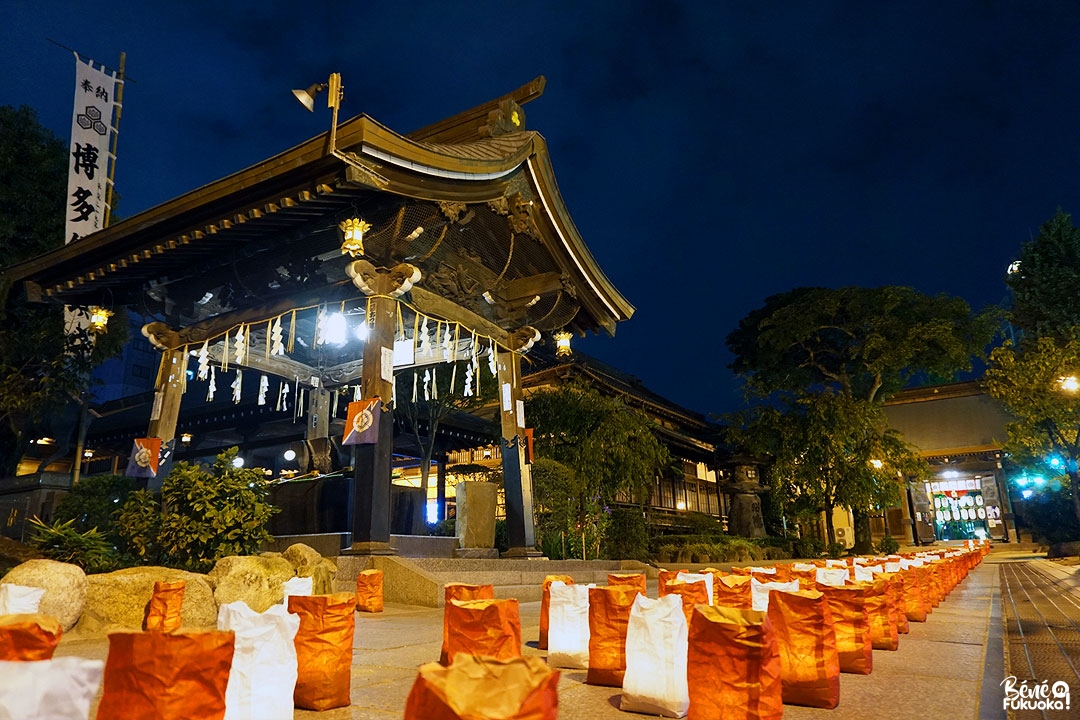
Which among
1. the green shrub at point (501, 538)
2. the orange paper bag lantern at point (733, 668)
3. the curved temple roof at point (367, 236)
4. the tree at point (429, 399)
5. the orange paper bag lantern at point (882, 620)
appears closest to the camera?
the orange paper bag lantern at point (733, 668)

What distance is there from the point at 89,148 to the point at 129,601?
1196 centimetres

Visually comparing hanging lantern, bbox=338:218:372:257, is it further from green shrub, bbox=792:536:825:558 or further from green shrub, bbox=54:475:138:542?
green shrub, bbox=792:536:825:558

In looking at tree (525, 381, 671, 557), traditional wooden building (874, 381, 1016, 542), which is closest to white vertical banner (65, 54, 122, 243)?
tree (525, 381, 671, 557)

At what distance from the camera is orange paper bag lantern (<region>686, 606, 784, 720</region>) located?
2322 mm

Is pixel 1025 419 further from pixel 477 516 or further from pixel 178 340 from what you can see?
pixel 178 340

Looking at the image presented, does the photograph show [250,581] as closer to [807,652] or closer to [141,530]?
[141,530]

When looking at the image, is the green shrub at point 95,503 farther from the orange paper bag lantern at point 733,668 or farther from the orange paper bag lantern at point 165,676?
the orange paper bag lantern at point 733,668

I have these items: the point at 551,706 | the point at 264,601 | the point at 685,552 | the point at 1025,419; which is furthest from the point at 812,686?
the point at 1025,419

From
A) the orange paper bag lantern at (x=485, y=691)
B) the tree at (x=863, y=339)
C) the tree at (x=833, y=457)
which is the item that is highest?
the tree at (x=863, y=339)

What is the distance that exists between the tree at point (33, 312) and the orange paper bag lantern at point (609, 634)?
1364 centimetres

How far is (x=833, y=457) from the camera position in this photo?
75.3ft

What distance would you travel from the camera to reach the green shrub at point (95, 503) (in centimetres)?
887

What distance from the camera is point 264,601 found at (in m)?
5.54

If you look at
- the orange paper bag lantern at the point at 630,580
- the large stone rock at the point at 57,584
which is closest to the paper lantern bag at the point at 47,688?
the orange paper bag lantern at the point at 630,580
